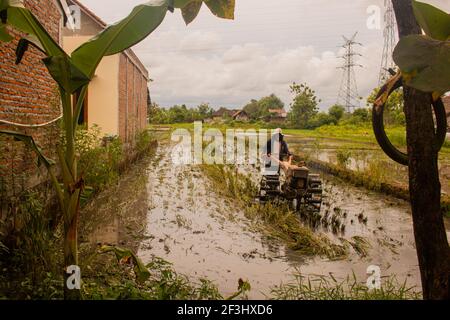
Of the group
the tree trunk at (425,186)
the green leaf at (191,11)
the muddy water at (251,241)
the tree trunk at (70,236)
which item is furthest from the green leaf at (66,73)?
the muddy water at (251,241)

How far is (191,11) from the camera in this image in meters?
2.33

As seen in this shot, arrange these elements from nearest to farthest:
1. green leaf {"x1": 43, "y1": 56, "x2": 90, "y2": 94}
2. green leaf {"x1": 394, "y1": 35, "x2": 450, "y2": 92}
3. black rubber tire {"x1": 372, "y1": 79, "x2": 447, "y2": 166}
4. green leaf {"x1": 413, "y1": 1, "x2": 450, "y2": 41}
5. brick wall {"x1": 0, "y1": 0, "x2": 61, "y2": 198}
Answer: green leaf {"x1": 394, "y1": 35, "x2": 450, "y2": 92}, green leaf {"x1": 413, "y1": 1, "x2": 450, "y2": 41}, green leaf {"x1": 43, "y1": 56, "x2": 90, "y2": 94}, black rubber tire {"x1": 372, "y1": 79, "x2": 447, "y2": 166}, brick wall {"x1": 0, "y1": 0, "x2": 61, "y2": 198}

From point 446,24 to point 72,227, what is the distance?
83.7 inches

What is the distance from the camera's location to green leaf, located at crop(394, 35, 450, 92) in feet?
4.25

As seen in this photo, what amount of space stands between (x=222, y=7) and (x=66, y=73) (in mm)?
1000

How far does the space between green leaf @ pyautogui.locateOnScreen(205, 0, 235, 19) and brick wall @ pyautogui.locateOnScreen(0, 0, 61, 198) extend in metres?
2.89

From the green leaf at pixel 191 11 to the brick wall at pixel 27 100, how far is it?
2.74 metres

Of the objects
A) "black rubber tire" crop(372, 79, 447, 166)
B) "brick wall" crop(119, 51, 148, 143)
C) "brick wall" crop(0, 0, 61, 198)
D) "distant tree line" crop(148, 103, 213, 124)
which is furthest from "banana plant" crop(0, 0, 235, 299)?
"distant tree line" crop(148, 103, 213, 124)

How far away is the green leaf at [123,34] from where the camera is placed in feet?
7.19

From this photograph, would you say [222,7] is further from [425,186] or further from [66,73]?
[425,186]

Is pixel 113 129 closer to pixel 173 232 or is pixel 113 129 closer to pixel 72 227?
pixel 173 232

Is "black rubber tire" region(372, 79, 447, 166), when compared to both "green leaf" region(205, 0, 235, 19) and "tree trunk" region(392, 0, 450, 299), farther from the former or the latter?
"green leaf" region(205, 0, 235, 19)

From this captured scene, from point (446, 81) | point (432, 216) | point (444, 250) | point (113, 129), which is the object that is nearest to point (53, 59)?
point (446, 81)
